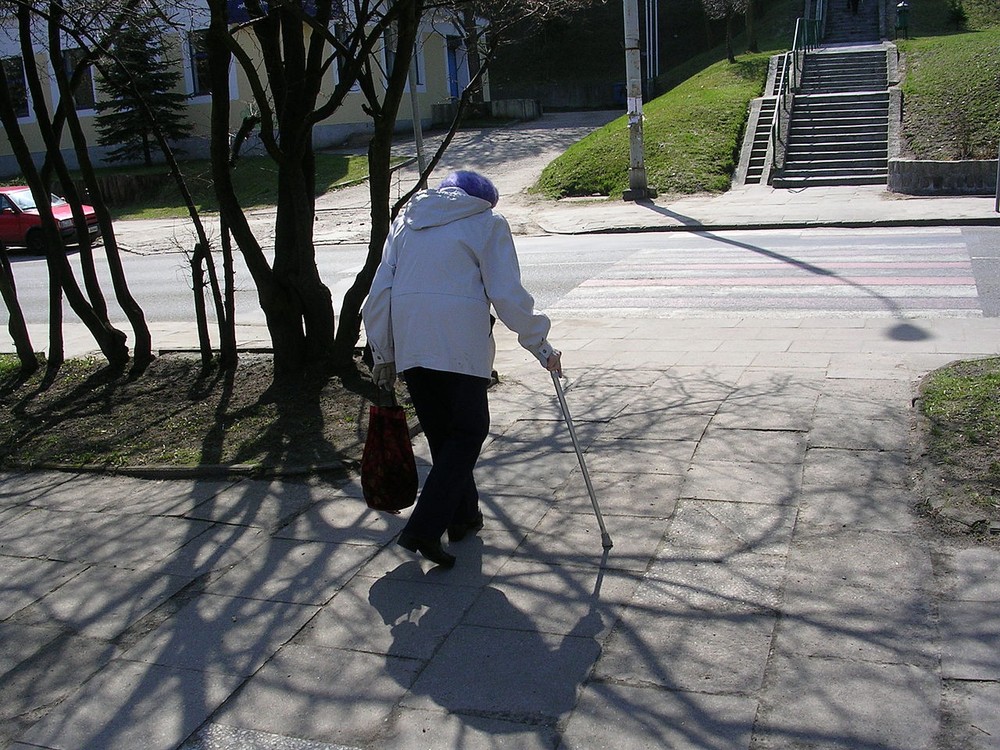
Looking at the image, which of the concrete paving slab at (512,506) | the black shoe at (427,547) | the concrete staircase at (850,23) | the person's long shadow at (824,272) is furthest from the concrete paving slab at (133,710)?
the concrete staircase at (850,23)

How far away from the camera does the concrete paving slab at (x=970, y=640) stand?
3484mm

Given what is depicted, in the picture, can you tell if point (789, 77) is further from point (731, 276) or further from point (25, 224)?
point (25, 224)

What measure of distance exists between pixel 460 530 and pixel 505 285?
1.29m

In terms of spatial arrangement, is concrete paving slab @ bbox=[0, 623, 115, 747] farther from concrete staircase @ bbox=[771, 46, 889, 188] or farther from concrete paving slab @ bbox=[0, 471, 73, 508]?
concrete staircase @ bbox=[771, 46, 889, 188]

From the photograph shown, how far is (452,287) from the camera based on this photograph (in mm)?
4387

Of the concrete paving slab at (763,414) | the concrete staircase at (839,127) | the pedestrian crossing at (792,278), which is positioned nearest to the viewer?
the concrete paving slab at (763,414)

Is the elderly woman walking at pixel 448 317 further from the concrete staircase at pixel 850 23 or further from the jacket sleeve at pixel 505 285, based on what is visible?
the concrete staircase at pixel 850 23

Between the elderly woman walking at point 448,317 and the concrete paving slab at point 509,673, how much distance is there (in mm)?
721

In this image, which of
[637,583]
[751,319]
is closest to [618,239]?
[751,319]

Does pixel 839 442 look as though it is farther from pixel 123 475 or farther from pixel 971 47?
pixel 971 47

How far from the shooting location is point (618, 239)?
17812mm

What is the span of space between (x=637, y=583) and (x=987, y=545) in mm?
1537

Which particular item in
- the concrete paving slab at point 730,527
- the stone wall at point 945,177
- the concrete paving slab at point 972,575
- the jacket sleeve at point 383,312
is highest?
the jacket sleeve at point 383,312

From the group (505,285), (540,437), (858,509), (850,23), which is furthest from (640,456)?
(850,23)
